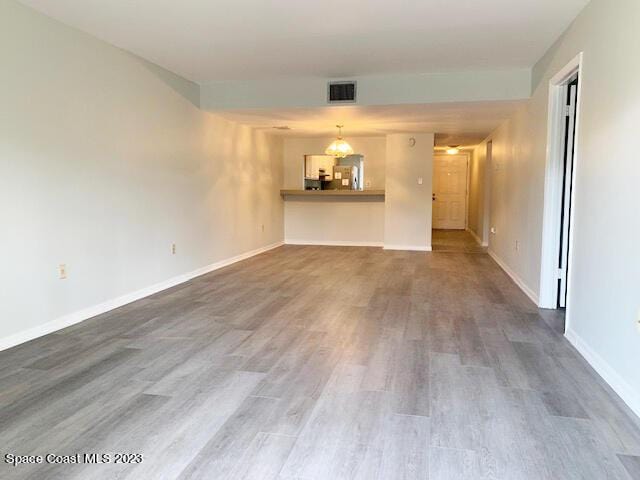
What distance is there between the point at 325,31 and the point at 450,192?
964 centimetres

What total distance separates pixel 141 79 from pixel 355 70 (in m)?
2.23

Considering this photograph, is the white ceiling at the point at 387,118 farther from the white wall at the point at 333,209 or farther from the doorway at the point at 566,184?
the doorway at the point at 566,184

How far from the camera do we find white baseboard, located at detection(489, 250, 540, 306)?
448 centimetres

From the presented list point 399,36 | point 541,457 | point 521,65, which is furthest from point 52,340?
point 521,65

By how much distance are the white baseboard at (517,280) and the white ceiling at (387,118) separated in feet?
6.62

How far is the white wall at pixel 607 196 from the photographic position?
2.36 metres

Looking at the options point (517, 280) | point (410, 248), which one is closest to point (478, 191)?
point (410, 248)

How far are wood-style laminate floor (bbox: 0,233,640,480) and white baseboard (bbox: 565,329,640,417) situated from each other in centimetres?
5

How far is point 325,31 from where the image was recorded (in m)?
3.70

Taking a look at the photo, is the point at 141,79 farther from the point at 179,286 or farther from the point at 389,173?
the point at 389,173

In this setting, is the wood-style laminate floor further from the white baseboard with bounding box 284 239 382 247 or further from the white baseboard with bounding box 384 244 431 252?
the white baseboard with bounding box 284 239 382 247

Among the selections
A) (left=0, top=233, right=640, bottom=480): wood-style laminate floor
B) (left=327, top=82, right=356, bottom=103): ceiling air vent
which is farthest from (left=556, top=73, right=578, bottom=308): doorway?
(left=327, top=82, right=356, bottom=103): ceiling air vent

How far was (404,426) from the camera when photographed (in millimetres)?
2111

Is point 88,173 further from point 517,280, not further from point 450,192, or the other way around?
point 450,192
